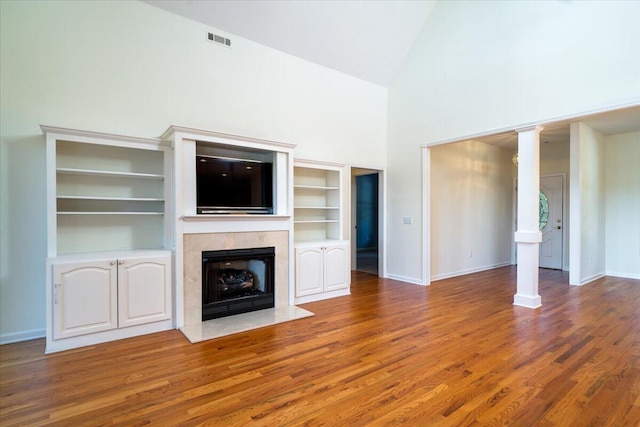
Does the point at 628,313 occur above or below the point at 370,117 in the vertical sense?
below

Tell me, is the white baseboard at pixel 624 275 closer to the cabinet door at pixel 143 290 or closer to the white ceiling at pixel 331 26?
the white ceiling at pixel 331 26

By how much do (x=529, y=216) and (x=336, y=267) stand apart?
275 cm

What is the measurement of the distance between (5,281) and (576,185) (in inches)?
317

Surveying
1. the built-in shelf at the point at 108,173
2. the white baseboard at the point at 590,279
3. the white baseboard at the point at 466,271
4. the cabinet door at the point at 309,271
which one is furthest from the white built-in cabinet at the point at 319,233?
the white baseboard at the point at 590,279

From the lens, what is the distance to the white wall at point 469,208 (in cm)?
624

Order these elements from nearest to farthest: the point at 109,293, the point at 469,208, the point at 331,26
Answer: the point at 109,293, the point at 331,26, the point at 469,208

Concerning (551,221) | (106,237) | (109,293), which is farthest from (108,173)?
(551,221)

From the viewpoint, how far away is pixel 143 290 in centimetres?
343

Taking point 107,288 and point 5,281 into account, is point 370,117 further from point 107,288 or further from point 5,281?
point 5,281

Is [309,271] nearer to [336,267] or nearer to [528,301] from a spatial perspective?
[336,267]

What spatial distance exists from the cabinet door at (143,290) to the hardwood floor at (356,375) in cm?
24

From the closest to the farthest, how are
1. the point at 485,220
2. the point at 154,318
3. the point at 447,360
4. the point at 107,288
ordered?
1. the point at 447,360
2. the point at 107,288
3. the point at 154,318
4. the point at 485,220

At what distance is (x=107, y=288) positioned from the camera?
323 cm

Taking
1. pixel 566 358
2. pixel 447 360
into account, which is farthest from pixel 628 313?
pixel 447 360
